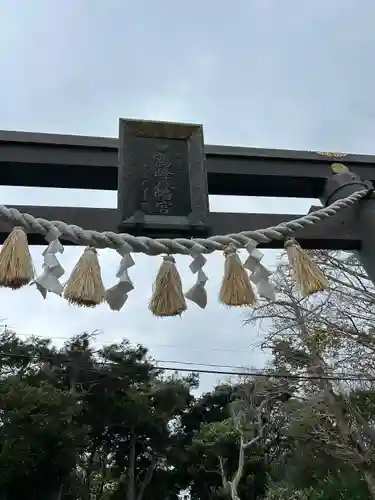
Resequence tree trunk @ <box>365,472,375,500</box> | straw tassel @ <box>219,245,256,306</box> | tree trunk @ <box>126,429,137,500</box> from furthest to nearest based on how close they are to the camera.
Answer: tree trunk @ <box>126,429,137,500</box>
tree trunk @ <box>365,472,375,500</box>
straw tassel @ <box>219,245,256,306</box>

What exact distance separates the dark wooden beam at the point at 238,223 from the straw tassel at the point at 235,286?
16 cm

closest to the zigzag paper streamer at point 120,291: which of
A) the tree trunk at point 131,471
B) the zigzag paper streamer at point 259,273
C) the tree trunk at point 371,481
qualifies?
the zigzag paper streamer at point 259,273

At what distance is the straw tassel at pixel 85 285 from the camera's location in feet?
3.82


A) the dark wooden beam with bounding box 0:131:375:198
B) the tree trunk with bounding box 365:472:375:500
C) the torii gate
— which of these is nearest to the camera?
the torii gate

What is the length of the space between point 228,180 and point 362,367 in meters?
4.86

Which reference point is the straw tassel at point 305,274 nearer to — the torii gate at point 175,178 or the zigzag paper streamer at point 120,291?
the torii gate at point 175,178

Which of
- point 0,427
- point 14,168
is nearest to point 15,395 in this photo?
point 0,427

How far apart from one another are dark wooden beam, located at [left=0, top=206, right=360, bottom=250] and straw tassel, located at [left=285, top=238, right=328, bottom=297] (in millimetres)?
108

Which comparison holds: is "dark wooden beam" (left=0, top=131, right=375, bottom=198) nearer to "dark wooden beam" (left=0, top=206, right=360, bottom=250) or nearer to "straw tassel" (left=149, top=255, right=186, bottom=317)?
"dark wooden beam" (left=0, top=206, right=360, bottom=250)

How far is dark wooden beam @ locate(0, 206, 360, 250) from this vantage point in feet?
4.46

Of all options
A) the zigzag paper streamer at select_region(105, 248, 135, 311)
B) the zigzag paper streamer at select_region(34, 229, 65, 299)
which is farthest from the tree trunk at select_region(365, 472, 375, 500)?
the zigzag paper streamer at select_region(34, 229, 65, 299)

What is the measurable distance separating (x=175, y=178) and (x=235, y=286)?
41 cm

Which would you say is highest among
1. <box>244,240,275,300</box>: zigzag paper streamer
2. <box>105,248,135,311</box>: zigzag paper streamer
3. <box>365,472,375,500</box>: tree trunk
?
<box>244,240,275,300</box>: zigzag paper streamer

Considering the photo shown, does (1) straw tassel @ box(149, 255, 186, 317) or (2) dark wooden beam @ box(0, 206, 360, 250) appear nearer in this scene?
(1) straw tassel @ box(149, 255, 186, 317)
